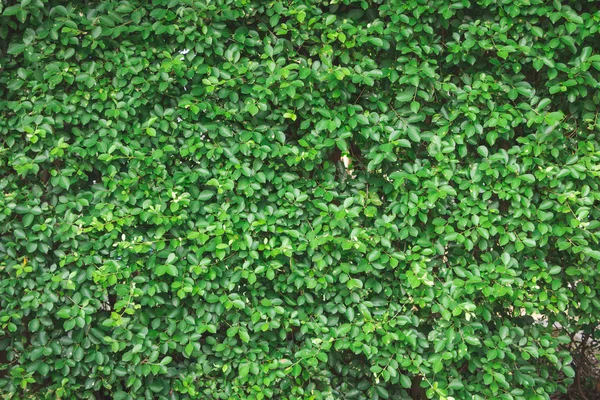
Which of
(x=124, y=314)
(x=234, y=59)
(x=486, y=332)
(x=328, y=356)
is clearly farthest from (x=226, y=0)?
(x=486, y=332)

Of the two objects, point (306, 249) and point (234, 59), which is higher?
point (234, 59)

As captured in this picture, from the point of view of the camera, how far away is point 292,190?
2.66 meters

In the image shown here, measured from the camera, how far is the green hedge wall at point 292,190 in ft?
8.39

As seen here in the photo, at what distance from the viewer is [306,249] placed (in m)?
2.69

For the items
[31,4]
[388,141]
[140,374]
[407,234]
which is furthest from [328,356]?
[31,4]

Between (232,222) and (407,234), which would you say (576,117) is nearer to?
(407,234)

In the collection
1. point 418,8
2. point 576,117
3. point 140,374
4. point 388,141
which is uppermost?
point 418,8

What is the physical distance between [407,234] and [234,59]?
1225mm

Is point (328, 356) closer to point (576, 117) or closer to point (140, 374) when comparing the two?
point (140, 374)

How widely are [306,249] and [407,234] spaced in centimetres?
52

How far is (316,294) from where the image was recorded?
2768mm

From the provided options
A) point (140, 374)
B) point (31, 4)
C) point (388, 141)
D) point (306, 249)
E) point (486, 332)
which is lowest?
point (140, 374)

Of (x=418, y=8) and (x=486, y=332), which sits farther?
(x=486, y=332)

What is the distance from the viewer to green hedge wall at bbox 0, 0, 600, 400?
8.39 feet
